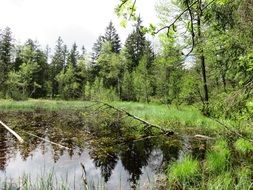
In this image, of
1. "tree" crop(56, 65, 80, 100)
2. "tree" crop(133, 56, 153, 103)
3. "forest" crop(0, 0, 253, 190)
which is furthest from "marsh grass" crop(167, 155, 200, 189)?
"tree" crop(56, 65, 80, 100)

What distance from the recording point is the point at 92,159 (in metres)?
10.1

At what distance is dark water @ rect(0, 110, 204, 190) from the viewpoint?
26.2 ft

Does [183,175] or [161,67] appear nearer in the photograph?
[183,175]

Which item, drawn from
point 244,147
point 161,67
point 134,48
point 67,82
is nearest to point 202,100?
point 244,147

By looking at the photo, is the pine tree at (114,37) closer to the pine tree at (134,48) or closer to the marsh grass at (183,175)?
the pine tree at (134,48)

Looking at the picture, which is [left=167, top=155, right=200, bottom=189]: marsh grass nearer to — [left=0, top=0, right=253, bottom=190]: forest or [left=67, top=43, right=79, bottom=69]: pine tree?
[left=0, top=0, right=253, bottom=190]: forest

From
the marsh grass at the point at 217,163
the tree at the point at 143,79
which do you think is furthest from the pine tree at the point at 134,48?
the marsh grass at the point at 217,163

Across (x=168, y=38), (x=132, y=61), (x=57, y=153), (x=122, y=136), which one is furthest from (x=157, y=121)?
(x=132, y=61)

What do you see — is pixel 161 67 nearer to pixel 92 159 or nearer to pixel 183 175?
pixel 92 159

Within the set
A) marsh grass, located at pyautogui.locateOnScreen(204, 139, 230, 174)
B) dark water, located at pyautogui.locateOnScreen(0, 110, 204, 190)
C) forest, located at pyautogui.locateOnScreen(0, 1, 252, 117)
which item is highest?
forest, located at pyautogui.locateOnScreen(0, 1, 252, 117)

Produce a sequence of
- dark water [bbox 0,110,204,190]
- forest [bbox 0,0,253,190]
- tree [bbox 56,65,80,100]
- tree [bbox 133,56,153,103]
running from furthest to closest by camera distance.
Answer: tree [bbox 56,65,80,100] → tree [bbox 133,56,153,103] → dark water [bbox 0,110,204,190] → forest [bbox 0,0,253,190]

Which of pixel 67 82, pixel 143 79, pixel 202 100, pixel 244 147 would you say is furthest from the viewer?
pixel 67 82

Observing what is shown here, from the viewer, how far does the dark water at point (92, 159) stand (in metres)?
8.00

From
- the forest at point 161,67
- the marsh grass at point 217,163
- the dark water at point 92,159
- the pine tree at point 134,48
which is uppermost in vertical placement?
the pine tree at point 134,48
